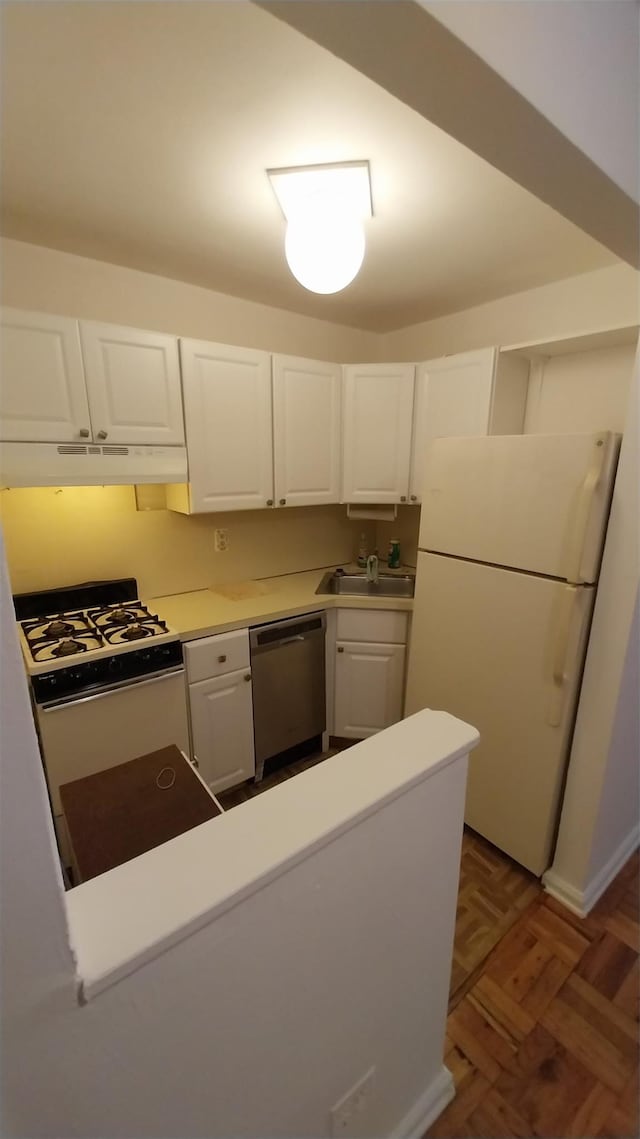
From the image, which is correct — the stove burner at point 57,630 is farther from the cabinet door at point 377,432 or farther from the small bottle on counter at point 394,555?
the small bottle on counter at point 394,555

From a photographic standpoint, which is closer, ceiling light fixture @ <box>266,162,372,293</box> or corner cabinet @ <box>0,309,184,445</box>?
ceiling light fixture @ <box>266,162,372,293</box>

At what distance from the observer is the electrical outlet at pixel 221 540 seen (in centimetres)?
249

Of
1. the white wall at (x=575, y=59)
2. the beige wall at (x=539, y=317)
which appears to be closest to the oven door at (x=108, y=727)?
the white wall at (x=575, y=59)

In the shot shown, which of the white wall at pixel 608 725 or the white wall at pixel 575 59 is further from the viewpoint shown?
the white wall at pixel 608 725

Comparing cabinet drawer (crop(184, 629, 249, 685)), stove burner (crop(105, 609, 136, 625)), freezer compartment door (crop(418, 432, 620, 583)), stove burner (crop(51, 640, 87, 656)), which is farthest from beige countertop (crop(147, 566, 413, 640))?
freezer compartment door (crop(418, 432, 620, 583))

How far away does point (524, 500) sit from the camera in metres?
1.57

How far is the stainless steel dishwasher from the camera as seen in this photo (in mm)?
2123

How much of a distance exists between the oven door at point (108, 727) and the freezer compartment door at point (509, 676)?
1127 mm

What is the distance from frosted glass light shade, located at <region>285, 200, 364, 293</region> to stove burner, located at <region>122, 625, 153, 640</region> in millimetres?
1405

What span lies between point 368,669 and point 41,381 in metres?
1.94

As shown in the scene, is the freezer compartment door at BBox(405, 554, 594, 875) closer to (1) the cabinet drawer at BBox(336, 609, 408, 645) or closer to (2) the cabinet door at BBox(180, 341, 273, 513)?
(1) the cabinet drawer at BBox(336, 609, 408, 645)

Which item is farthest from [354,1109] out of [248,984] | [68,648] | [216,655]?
[68,648]

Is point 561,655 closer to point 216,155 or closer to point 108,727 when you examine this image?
point 108,727

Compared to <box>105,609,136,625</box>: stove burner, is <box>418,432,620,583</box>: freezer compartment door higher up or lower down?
higher up
